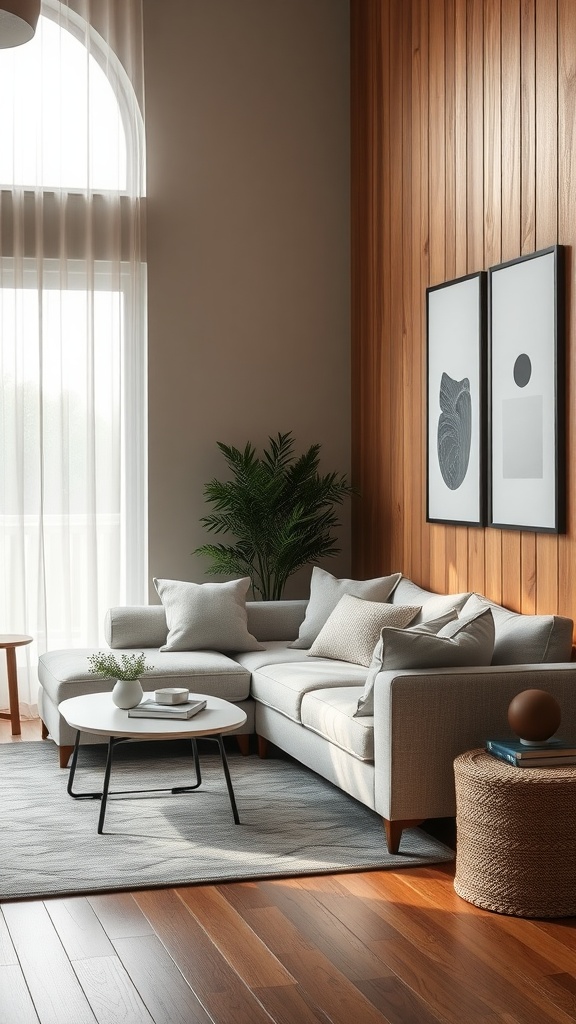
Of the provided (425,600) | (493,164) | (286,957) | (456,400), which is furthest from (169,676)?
(493,164)

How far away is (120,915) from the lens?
10.4ft

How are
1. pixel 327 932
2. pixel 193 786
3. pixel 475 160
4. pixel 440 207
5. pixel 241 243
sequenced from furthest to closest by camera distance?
1. pixel 241 243
2. pixel 440 207
3. pixel 475 160
4. pixel 193 786
5. pixel 327 932

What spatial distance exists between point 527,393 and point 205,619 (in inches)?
77.8

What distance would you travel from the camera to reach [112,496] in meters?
6.23

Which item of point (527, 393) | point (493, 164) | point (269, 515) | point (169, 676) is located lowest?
point (169, 676)

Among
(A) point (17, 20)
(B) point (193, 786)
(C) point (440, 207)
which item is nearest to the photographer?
(A) point (17, 20)

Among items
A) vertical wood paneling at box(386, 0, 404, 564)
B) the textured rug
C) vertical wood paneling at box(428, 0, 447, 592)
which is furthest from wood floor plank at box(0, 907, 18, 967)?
vertical wood paneling at box(386, 0, 404, 564)

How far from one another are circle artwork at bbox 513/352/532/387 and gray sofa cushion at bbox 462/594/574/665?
91cm

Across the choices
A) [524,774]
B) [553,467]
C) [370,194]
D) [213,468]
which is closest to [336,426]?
[213,468]

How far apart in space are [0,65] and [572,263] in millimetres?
3606

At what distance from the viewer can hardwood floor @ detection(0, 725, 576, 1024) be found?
2600 millimetres

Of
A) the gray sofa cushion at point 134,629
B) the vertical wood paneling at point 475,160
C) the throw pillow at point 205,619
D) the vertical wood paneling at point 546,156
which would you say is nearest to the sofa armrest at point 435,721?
the vertical wood paneling at point 546,156

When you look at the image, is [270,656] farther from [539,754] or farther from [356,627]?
[539,754]

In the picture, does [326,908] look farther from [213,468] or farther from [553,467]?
[213,468]
